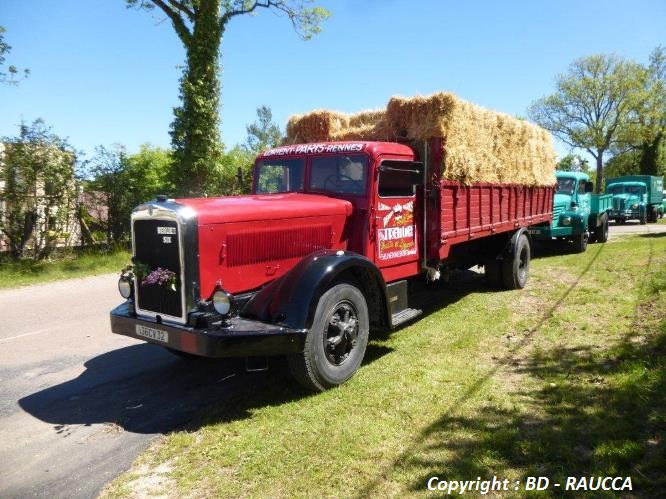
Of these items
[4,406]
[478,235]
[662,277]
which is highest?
[478,235]

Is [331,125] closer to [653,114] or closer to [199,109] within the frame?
[199,109]

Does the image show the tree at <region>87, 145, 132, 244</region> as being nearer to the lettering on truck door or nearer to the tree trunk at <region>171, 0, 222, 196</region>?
the tree trunk at <region>171, 0, 222, 196</region>

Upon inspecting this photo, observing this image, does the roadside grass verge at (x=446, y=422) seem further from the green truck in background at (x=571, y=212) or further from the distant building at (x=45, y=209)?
the distant building at (x=45, y=209)

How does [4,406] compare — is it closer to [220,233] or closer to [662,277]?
[220,233]

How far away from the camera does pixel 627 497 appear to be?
274cm

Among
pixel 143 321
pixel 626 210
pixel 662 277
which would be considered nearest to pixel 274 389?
pixel 143 321

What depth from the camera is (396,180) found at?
557cm

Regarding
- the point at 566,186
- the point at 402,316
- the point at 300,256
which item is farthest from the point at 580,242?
the point at 300,256

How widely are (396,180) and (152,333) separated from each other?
3022 mm

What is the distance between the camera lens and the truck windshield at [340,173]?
534cm

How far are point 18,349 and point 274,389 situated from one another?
12.0 ft

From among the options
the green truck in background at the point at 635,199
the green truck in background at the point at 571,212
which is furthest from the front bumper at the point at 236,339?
the green truck in background at the point at 635,199

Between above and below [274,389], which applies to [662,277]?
above

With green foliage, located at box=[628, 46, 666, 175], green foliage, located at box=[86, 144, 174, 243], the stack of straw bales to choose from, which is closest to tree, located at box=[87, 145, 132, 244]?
green foliage, located at box=[86, 144, 174, 243]
